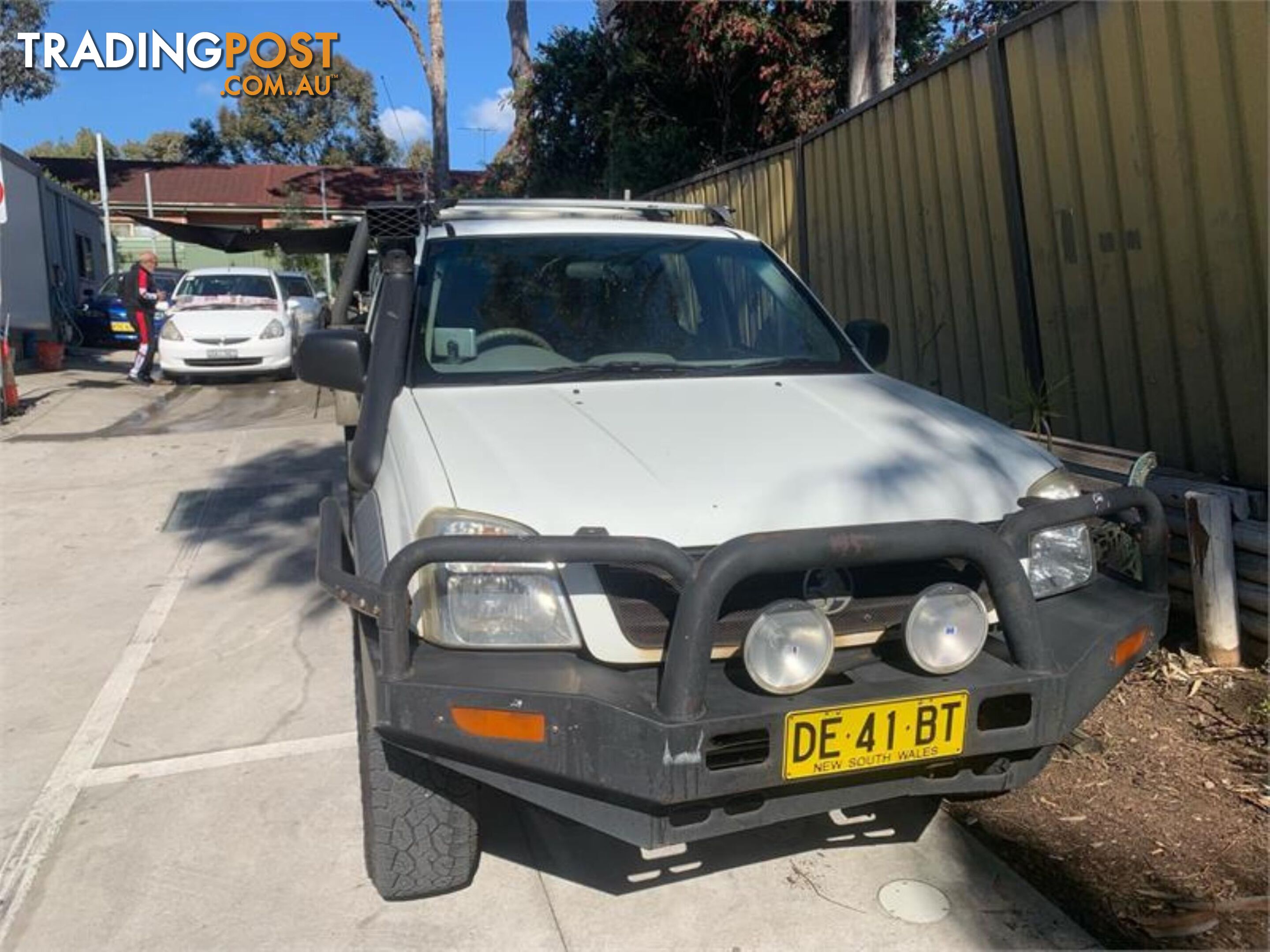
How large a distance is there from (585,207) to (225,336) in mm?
10566

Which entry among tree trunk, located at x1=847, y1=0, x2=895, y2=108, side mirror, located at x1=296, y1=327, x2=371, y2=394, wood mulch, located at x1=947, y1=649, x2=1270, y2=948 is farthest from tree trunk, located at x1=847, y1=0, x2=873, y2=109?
side mirror, located at x1=296, y1=327, x2=371, y2=394

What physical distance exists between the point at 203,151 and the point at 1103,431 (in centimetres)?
5457

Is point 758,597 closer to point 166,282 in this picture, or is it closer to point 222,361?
point 222,361

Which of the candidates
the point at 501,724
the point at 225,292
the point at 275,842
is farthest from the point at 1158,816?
the point at 225,292

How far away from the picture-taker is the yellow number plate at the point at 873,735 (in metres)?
2.52

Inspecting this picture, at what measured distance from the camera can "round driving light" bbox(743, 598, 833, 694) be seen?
253cm

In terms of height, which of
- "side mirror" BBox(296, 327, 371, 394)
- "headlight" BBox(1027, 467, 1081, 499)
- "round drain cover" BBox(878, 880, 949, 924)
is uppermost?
"side mirror" BBox(296, 327, 371, 394)

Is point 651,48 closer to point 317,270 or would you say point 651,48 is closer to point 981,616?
point 981,616

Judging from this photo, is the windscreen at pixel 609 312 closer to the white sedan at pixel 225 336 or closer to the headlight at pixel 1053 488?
the headlight at pixel 1053 488

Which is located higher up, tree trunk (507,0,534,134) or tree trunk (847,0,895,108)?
tree trunk (507,0,534,134)

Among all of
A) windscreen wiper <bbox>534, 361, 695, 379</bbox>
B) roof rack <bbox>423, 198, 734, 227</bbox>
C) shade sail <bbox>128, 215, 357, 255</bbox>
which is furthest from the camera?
shade sail <bbox>128, 215, 357, 255</bbox>

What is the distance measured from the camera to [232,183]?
137 ft

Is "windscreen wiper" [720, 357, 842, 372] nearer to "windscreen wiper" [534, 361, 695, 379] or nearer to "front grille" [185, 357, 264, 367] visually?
"windscreen wiper" [534, 361, 695, 379]

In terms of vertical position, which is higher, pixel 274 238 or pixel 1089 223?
pixel 274 238
